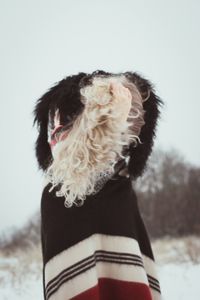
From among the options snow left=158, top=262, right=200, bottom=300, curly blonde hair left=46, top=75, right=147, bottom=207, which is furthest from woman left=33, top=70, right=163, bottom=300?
snow left=158, top=262, right=200, bottom=300

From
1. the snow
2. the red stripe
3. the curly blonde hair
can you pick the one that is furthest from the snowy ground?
the curly blonde hair

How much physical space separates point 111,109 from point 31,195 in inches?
61.7

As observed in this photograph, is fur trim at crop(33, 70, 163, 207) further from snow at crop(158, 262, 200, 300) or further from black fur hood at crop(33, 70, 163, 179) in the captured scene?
snow at crop(158, 262, 200, 300)

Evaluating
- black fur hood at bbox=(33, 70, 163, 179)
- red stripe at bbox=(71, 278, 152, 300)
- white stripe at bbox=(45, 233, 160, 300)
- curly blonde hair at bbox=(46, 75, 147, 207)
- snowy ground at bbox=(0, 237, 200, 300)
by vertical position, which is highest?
snowy ground at bbox=(0, 237, 200, 300)

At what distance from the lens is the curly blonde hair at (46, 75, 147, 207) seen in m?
0.91

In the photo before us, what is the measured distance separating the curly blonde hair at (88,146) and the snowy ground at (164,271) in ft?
4.62

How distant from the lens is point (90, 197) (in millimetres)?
943

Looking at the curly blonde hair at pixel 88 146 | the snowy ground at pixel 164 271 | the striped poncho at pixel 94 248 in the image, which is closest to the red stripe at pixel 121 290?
the striped poncho at pixel 94 248

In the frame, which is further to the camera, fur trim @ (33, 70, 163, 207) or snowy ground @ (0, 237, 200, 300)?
snowy ground @ (0, 237, 200, 300)

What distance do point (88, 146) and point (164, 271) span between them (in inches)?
66.1

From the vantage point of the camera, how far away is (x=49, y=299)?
96 centimetres

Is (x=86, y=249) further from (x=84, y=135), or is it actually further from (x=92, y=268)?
(x=84, y=135)

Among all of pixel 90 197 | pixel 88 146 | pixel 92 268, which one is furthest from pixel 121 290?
pixel 88 146

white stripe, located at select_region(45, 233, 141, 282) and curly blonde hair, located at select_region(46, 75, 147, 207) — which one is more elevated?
curly blonde hair, located at select_region(46, 75, 147, 207)
